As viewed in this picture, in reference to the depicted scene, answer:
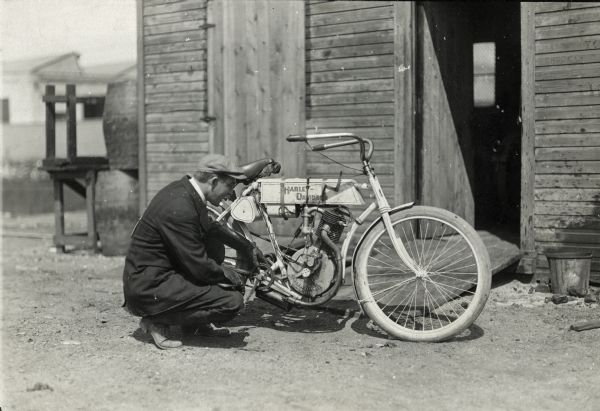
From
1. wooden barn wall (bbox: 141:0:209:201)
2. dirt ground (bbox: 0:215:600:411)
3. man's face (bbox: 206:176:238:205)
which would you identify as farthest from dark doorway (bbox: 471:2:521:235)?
man's face (bbox: 206:176:238:205)

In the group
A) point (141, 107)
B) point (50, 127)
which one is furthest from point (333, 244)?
point (50, 127)

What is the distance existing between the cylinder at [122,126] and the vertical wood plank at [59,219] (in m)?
1.05

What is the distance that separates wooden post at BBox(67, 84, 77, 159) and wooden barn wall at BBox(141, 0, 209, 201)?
1.15 meters

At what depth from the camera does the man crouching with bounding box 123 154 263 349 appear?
15.2 ft

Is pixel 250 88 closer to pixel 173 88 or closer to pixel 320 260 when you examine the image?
pixel 173 88

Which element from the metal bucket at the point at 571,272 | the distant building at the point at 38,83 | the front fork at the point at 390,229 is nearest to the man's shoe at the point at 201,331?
the front fork at the point at 390,229

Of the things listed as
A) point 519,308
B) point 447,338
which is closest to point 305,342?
point 447,338

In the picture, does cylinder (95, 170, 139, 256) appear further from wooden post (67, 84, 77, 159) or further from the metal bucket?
the metal bucket

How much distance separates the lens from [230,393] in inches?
153

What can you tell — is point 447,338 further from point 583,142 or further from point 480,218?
point 480,218

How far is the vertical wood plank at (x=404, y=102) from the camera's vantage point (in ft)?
24.1

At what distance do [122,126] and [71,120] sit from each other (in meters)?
0.85

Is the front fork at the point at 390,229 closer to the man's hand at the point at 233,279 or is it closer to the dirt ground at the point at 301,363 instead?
the dirt ground at the point at 301,363

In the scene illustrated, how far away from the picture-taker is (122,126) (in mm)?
9930
